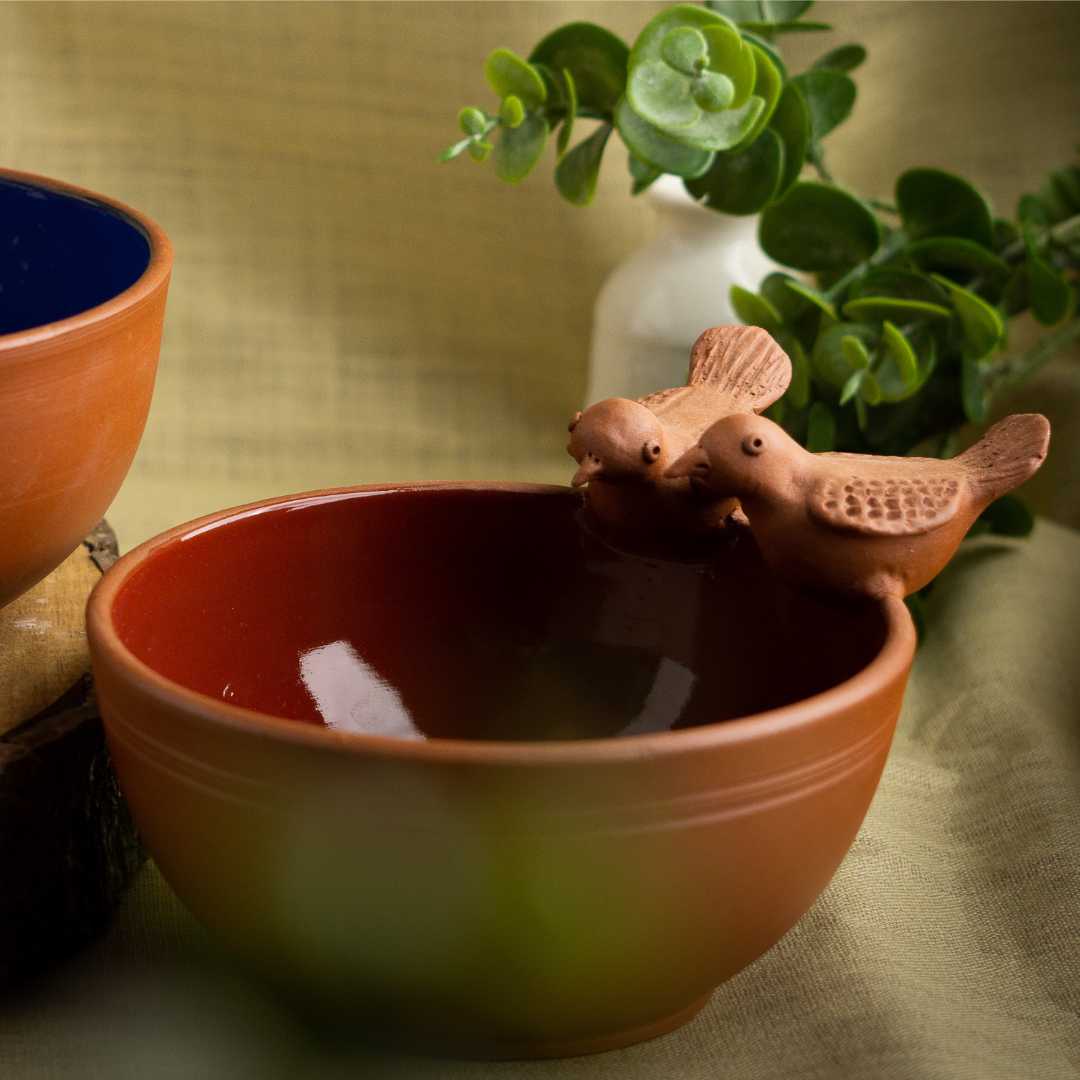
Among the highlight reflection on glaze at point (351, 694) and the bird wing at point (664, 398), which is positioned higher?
the bird wing at point (664, 398)

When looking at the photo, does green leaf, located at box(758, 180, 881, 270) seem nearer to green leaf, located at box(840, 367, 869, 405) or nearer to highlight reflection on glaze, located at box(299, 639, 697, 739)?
green leaf, located at box(840, 367, 869, 405)

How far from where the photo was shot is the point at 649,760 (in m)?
0.47

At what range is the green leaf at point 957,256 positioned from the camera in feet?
3.23

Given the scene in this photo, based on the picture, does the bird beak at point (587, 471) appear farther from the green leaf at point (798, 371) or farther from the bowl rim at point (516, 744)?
the green leaf at point (798, 371)

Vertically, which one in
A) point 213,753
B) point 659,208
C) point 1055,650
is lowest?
point 1055,650

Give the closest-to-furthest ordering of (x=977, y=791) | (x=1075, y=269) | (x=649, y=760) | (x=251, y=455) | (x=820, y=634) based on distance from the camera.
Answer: (x=649, y=760), (x=820, y=634), (x=977, y=791), (x=1075, y=269), (x=251, y=455)

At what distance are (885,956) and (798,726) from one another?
231 mm

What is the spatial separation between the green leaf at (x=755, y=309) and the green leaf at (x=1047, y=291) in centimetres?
16

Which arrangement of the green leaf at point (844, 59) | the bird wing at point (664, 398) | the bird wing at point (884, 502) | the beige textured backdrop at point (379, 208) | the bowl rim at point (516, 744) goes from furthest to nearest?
the beige textured backdrop at point (379, 208) < the green leaf at point (844, 59) < the bird wing at point (664, 398) < the bird wing at point (884, 502) < the bowl rim at point (516, 744)

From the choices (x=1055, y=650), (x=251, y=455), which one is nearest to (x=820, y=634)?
(x=1055, y=650)

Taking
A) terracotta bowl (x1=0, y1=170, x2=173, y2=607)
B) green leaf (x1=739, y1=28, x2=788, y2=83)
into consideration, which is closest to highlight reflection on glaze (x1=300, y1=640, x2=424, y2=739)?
terracotta bowl (x1=0, y1=170, x2=173, y2=607)

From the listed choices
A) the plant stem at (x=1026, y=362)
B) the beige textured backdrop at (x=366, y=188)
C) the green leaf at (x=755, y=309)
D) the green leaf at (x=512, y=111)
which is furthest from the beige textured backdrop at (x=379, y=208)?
the green leaf at (x=512, y=111)

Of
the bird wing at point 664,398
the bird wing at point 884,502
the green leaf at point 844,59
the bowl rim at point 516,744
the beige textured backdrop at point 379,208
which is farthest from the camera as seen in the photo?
the beige textured backdrop at point 379,208

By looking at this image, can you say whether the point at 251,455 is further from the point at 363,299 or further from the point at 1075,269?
the point at 1075,269
